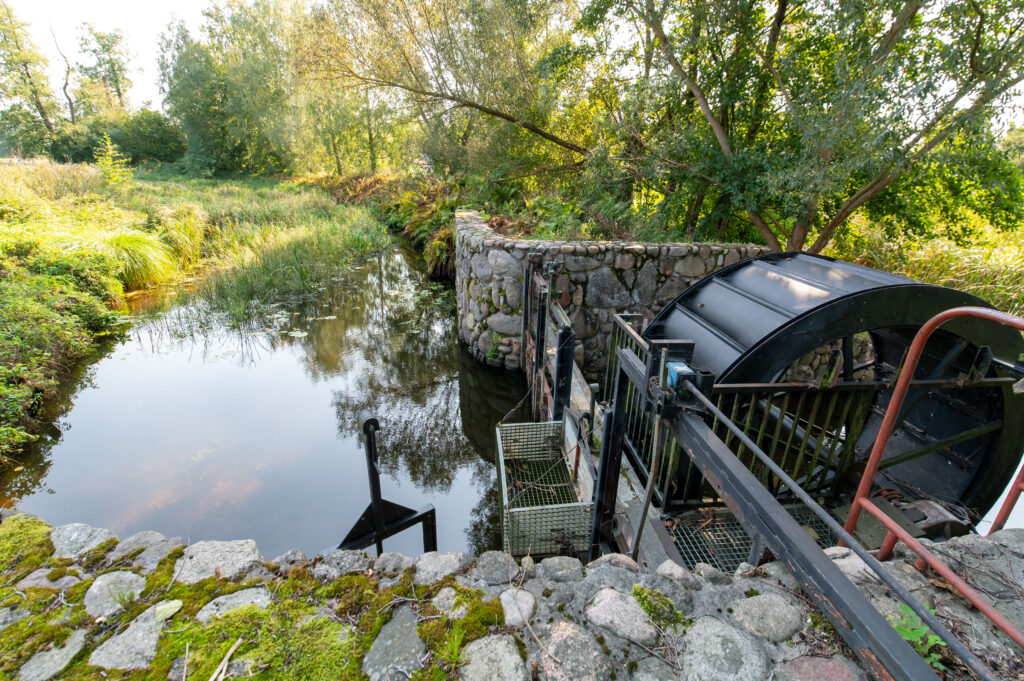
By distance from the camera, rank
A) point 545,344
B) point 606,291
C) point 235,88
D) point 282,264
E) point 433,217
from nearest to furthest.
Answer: point 545,344
point 606,291
point 282,264
point 433,217
point 235,88

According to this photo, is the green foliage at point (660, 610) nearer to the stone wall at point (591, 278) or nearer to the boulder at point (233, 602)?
the boulder at point (233, 602)

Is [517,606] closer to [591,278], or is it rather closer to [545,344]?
[545,344]

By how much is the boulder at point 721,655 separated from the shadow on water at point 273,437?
7.76 ft

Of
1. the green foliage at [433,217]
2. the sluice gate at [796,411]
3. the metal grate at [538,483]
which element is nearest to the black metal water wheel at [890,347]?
the sluice gate at [796,411]

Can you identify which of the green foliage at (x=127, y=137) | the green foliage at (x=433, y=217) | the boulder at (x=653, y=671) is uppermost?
the green foliage at (x=127, y=137)

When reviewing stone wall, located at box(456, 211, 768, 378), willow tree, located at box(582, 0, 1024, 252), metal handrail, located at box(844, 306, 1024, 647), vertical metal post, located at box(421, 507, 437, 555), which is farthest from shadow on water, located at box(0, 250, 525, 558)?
willow tree, located at box(582, 0, 1024, 252)

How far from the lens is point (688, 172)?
6.36 m

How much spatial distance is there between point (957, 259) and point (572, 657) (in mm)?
7931

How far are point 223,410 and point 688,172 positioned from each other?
6719 mm

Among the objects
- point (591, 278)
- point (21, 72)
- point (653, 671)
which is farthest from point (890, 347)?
point (21, 72)

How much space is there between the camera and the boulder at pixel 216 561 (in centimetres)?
191

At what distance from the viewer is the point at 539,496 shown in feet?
11.7

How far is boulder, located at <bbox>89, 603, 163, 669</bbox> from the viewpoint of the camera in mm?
1521

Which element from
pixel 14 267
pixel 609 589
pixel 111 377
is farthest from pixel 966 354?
pixel 14 267
